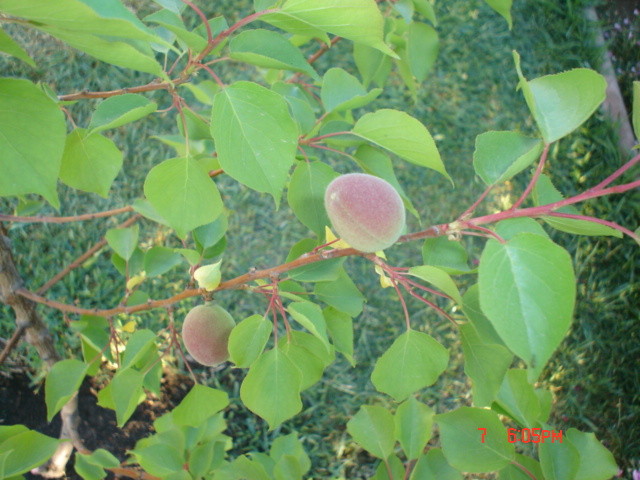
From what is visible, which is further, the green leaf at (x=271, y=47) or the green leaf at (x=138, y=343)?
the green leaf at (x=138, y=343)

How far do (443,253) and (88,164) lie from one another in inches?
19.3

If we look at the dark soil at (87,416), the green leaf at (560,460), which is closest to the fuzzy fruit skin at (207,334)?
the green leaf at (560,460)

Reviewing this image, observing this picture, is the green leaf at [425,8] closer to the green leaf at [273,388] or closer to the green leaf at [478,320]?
the green leaf at [478,320]

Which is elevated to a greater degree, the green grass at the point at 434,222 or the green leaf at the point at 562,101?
the green leaf at the point at 562,101

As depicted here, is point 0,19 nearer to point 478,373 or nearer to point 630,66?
point 478,373

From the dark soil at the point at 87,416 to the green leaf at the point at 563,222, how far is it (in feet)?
4.42

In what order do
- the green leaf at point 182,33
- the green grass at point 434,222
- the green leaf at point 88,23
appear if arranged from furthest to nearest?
1. the green grass at point 434,222
2. the green leaf at point 182,33
3. the green leaf at point 88,23

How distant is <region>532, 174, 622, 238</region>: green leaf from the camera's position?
53cm

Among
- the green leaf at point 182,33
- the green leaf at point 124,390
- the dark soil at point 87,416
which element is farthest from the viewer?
the dark soil at point 87,416

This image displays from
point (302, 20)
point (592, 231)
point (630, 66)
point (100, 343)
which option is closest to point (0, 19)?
point (302, 20)

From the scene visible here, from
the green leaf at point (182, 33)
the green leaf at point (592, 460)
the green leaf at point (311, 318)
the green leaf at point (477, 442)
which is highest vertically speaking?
the green leaf at point (182, 33)

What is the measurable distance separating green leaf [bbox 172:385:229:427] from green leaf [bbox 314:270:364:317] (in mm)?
263

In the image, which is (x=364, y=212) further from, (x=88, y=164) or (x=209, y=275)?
(x=88, y=164)

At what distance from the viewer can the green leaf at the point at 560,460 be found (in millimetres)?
717
